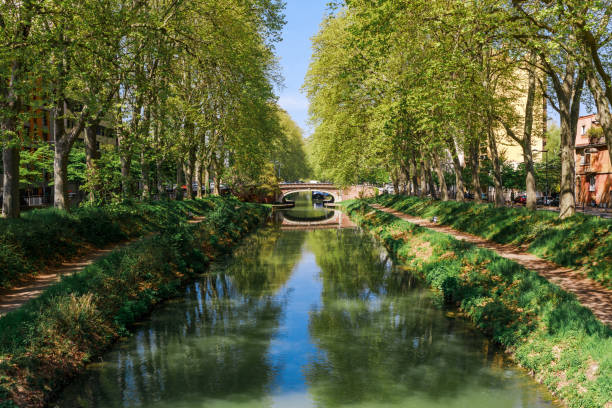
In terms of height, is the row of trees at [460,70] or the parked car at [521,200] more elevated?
the row of trees at [460,70]

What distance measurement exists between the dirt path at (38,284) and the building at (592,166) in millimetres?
48515

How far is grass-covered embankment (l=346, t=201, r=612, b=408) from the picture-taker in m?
9.34

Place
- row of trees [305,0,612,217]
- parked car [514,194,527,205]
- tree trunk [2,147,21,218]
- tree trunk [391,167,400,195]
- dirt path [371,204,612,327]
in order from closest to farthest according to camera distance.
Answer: dirt path [371,204,612,327]
row of trees [305,0,612,217]
tree trunk [2,147,21,218]
parked car [514,194,527,205]
tree trunk [391,167,400,195]

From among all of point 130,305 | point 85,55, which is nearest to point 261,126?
point 85,55

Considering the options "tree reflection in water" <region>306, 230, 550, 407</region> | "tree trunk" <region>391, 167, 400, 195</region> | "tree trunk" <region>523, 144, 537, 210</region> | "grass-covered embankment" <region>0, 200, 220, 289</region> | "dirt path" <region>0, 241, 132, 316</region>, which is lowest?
"tree reflection in water" <region>306, 230, 550, 407</region>

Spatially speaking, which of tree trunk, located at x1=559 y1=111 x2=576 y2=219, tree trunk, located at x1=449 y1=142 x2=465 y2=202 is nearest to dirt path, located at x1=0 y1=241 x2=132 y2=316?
tree trunk, located at x1=559 y1=111 x2=576 y2=219

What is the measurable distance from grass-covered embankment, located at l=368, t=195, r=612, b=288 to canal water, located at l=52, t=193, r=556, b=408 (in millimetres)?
4649

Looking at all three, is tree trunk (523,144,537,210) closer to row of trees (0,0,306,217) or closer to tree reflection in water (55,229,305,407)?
tree reflection in water (55,229,305,407)

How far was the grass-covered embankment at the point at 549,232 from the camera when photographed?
1565 centimetres

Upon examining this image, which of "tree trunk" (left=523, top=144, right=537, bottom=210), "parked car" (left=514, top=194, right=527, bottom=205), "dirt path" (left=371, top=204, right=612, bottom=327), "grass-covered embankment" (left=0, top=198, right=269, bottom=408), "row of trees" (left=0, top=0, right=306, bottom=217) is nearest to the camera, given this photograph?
"grass-covered embankment" (left=0, top=198, right=269, bottom=408)

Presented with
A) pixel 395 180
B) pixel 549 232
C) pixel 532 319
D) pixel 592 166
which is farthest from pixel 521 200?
pixel 532 319

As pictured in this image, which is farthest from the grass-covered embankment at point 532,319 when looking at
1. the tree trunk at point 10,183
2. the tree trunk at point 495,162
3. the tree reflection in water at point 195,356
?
the tree trunk at point 10,183

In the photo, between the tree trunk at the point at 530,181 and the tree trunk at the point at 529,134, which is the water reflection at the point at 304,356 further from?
the tree trunk at the point at 529,134

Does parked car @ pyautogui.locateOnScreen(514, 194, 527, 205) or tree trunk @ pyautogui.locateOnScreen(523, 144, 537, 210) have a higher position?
tree trunk @ pyautogui.locateOnScreen(523, 144, 537, 210)
